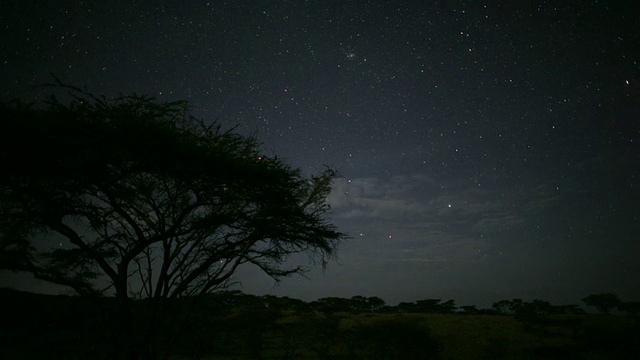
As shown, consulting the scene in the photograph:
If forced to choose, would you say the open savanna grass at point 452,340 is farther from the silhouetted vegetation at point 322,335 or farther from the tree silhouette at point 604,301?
the tree silhouette at point 604,301

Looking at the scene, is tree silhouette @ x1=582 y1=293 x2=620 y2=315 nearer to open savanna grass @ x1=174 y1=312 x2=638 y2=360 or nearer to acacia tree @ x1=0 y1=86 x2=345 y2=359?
open savanna grass @ x1=174 y1=312 x2=638 y2=360

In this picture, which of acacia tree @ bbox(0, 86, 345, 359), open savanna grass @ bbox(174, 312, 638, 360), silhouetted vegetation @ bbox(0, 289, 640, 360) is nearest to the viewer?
acacia tree @ bbox(0, 86, 345, 359)

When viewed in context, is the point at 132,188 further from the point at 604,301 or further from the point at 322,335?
the point at 604,301

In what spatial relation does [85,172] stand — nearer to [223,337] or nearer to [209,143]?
[209,143]

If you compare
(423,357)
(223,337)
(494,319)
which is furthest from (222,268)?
(494,319)

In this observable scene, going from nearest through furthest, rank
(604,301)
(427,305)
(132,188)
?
(132,188) → (604,301) → (427,305)

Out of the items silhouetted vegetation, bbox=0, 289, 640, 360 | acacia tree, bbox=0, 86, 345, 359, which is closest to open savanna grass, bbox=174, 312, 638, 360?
silhouetted vegetation, bbox=0, 289, 640, 360

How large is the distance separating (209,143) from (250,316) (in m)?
37.9

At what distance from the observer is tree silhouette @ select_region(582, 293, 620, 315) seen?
48.3 meters

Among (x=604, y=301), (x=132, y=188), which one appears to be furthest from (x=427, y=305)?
(x=132, y=188)

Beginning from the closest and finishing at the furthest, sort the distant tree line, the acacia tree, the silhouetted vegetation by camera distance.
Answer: the acacia tree < the silhouetted vegetation < the distant tree line

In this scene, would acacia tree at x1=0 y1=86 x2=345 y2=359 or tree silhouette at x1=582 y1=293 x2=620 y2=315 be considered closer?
acacia tree at x1=0 y1=86 x2=345 y2=359

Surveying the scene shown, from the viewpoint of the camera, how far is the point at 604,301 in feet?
160

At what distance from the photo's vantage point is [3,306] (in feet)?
127
